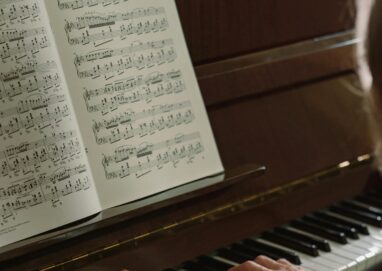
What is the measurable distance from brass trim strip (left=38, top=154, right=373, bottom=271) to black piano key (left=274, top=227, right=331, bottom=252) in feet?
0.26

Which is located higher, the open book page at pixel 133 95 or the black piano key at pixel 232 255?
the open book page at pixel 133 95

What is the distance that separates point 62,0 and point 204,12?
378mm

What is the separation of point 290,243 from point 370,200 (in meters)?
0.35

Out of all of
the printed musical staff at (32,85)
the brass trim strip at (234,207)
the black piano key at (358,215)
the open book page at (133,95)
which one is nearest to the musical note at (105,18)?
the open book page at (133,95)

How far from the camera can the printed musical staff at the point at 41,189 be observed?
125 centimetres

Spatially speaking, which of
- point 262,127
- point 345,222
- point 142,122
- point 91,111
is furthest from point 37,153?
point 345,222

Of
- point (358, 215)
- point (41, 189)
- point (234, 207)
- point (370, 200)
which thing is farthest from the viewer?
point (370, 200)

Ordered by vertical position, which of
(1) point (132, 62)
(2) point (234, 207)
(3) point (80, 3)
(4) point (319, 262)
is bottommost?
(4) point (319, 262)

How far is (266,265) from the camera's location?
4.56 ft

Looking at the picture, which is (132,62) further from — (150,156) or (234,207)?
(234,207)

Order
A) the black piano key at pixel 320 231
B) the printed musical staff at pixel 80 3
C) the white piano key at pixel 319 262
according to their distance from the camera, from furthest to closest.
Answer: the black piano key at pixel 320 231, the white piano key at pixel 319 262, the printed musical staff at pixel 80 3

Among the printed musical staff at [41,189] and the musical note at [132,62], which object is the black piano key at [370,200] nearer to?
the musical note at [132,62]

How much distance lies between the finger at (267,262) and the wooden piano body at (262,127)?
184 mm

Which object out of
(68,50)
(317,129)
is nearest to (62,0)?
(68,50)
